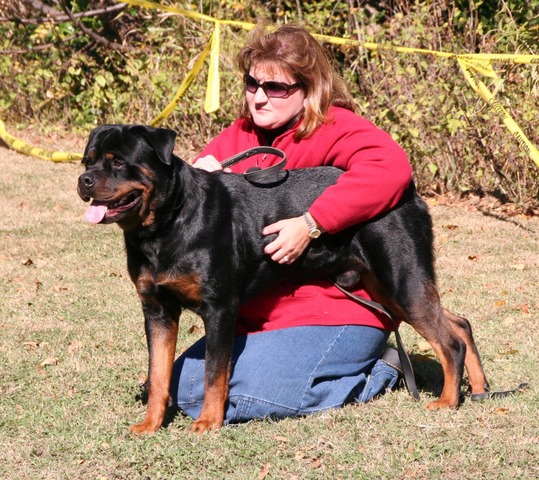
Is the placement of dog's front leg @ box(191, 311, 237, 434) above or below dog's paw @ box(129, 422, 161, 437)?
above

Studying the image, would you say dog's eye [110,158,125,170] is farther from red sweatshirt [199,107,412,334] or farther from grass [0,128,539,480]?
grass [0,128,539,480]

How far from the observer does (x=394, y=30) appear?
10.1 metres

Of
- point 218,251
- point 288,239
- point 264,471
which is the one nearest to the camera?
point 264,471

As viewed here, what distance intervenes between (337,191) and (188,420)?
139 centimetres

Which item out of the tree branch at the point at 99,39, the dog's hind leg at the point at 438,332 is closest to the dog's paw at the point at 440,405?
the dog's hind leg at the point at 438,332

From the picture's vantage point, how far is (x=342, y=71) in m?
10.9

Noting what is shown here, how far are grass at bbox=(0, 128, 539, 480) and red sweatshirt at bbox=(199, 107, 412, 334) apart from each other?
52cm

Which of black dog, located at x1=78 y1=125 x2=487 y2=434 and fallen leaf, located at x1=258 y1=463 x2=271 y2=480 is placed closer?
fallen leaf, located at x1=258 y1=463 x2=271 y2=480

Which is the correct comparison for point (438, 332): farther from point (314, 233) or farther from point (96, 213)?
point (96, 213)

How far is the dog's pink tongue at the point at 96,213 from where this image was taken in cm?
393

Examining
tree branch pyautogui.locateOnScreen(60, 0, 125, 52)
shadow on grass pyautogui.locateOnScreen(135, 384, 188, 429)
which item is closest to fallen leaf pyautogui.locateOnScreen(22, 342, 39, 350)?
shadow on grass pyautogui.locateOnScreen(135, 384, 188, 429)

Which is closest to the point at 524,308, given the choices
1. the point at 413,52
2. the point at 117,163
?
the point at 117,163

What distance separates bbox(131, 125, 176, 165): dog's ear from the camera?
157 inches

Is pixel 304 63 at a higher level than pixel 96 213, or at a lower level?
higher
